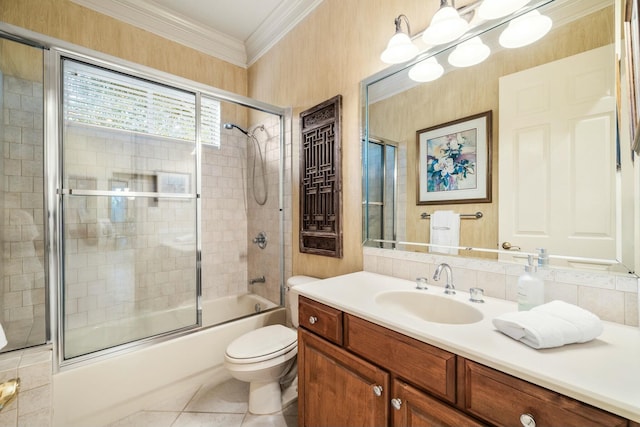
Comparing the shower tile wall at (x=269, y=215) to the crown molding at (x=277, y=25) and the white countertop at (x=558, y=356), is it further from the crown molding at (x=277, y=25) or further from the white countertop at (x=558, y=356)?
the white countertop at (x=558, y=356)

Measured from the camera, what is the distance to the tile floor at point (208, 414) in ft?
5.02

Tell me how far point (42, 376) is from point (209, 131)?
195 cm

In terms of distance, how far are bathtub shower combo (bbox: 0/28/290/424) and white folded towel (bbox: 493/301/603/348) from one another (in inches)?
72.4

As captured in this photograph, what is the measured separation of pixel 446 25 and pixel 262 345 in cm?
186

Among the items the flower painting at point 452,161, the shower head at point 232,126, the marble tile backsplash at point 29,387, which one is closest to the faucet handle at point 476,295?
the flower painting at point 452,161

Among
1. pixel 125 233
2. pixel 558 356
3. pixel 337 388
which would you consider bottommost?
pixel 337 388

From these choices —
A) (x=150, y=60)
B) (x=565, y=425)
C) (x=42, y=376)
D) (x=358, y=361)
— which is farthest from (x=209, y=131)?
(x=565, y=425)

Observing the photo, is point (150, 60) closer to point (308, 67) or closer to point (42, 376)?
point (308, 67)

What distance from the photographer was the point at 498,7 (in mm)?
1085

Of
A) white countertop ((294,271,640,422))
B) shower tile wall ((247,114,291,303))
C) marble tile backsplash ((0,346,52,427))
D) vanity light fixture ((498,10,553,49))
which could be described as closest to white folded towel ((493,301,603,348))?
white countertop ((294,271,640,422))

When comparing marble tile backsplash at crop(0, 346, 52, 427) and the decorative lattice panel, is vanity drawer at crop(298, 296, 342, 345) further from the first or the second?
marble tile backsplash at crop(0, 346, 52, 427)

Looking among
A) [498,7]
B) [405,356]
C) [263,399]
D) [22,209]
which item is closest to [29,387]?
[22,209]

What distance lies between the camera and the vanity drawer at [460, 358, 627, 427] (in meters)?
0.55

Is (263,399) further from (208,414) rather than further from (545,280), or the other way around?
(545,280)
